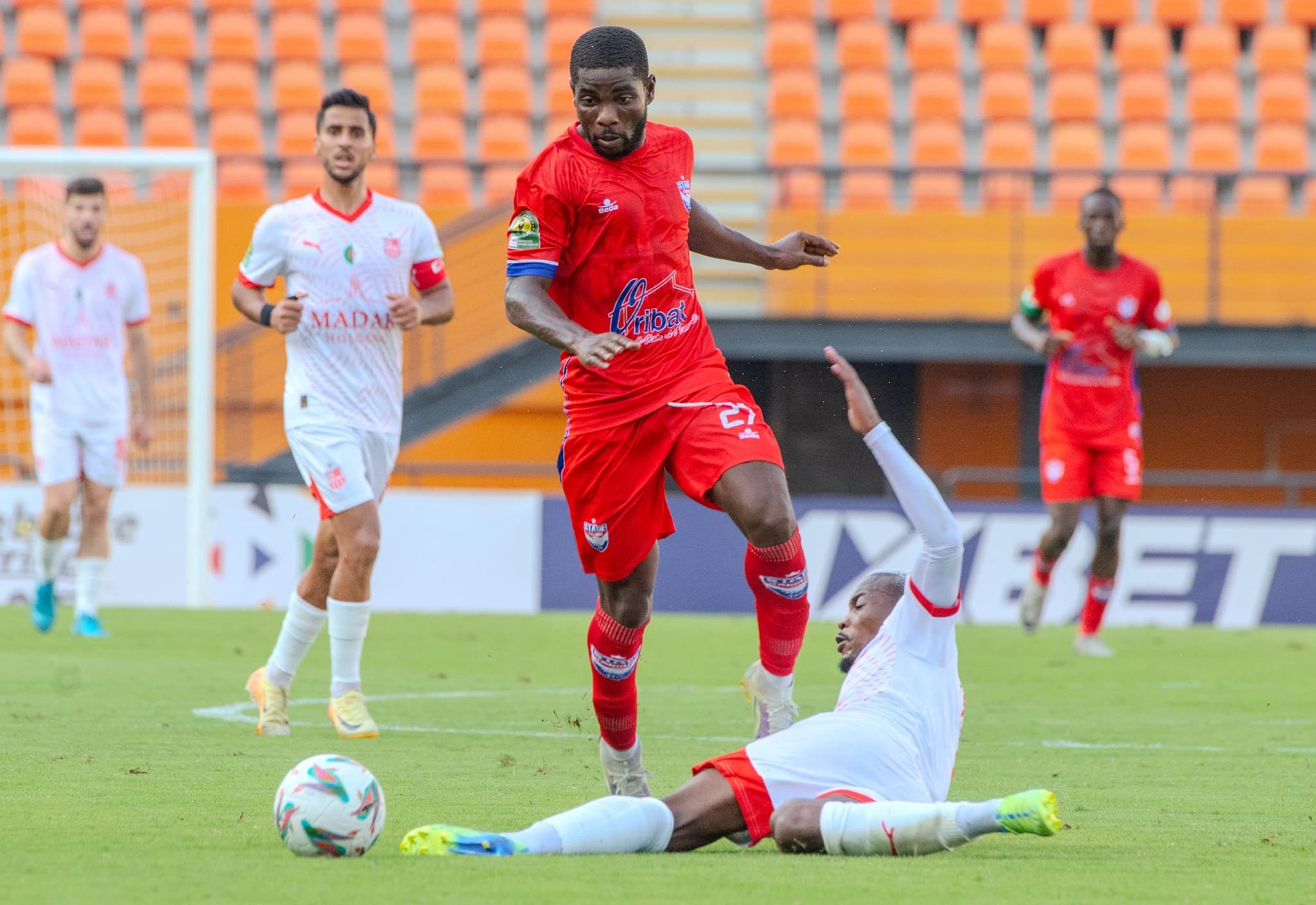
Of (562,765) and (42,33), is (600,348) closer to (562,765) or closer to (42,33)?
(562,765)

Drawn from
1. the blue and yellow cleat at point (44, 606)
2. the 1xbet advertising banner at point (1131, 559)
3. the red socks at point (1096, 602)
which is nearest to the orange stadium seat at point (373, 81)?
the 1xbet advertising banner at point (1131, 559)

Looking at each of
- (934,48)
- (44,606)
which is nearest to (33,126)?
(44,606)

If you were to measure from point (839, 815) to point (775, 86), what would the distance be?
15.9 metres

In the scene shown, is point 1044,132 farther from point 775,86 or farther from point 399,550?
point 399,550

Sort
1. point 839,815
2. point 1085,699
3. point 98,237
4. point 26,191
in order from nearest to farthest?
point 839,815 → point 1085,699 → point 98,237 → point 26,191

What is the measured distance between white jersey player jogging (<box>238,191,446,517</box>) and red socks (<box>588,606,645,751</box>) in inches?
74.1

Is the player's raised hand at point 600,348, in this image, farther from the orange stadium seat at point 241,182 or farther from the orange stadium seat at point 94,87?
the orange stadium seat at point 94,87

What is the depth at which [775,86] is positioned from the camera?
19.4 meters

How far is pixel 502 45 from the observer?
64.7 ft

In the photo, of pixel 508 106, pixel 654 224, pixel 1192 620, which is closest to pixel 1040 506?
pixel 1192 620

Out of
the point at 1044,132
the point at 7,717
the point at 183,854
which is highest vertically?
the point at 1044,132

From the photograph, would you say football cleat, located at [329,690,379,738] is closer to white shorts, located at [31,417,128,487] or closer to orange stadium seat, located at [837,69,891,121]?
white shorts, located at [31,417,128,487]

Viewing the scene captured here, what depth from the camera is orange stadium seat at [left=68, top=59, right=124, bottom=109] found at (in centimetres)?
1906

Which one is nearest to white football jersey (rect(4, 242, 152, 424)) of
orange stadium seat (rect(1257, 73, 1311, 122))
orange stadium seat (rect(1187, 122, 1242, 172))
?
orange stadium seat (rect(1187, 122, 1242, 172))
